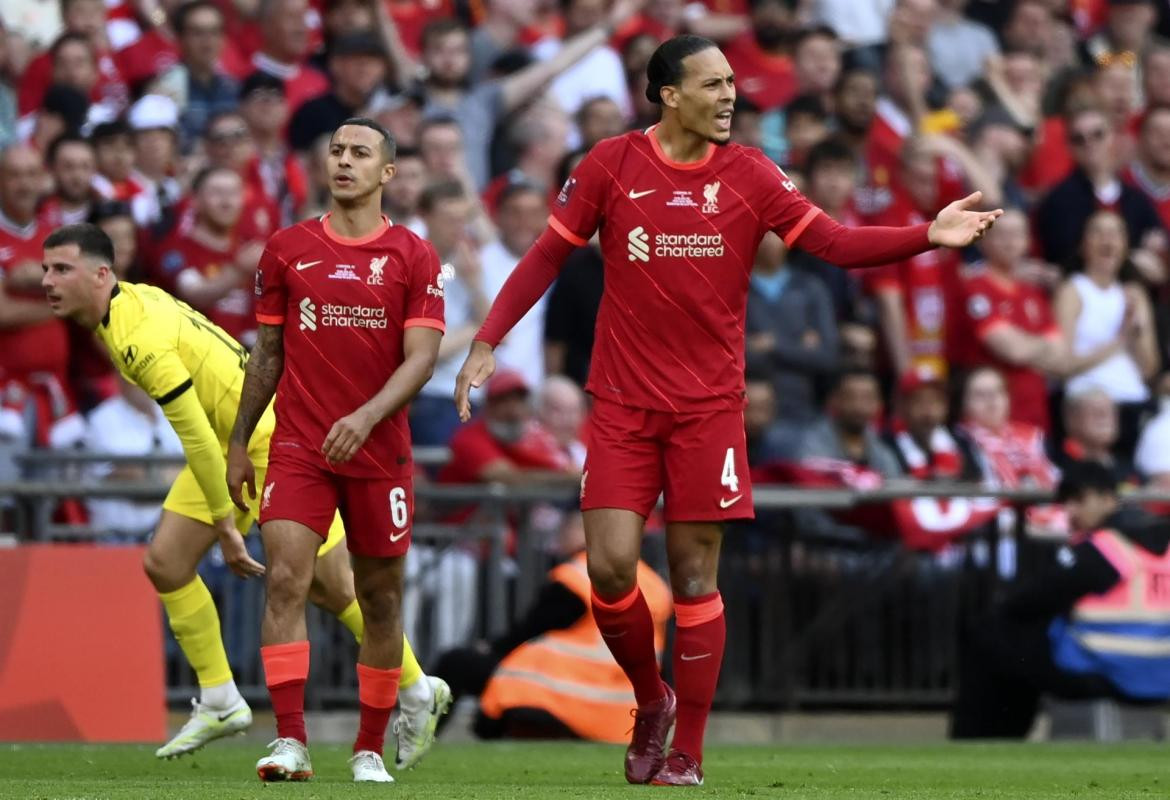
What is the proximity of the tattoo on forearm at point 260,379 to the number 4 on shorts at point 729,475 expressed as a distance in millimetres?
1783

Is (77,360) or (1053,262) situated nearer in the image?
(77,360)

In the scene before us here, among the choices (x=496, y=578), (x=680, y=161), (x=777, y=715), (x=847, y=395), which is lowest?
(x=777, y=715)

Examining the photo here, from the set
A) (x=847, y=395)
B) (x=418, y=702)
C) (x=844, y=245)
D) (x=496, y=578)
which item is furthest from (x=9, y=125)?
(x=844, y=245)

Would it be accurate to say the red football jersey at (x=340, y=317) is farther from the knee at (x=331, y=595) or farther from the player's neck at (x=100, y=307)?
the knee at (x=331, y=595)

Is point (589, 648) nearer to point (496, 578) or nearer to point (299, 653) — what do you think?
point (496, 578)

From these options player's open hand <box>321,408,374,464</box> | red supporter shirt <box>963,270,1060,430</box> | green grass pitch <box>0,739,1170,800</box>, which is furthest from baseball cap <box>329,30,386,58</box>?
player's open hand <box>321,408,374,464</box>

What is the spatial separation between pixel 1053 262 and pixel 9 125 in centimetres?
778

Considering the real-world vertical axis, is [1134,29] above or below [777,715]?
above

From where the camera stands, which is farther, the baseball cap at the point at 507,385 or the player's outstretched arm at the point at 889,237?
the baseball cap at the point at 507,385

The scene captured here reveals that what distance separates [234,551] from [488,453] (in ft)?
16.5

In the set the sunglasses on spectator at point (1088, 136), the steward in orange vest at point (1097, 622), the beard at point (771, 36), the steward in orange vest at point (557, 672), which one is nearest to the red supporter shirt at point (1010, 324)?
the sunglasses on spectator at point (1088, 136)

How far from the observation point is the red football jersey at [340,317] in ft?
29.6

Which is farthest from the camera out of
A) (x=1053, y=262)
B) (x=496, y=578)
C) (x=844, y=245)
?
(x=1053, y=262)

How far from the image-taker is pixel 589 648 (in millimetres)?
12625
